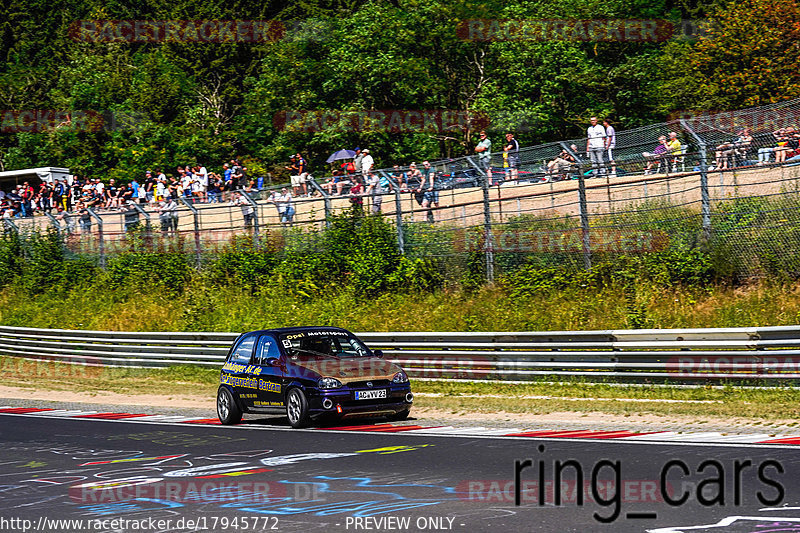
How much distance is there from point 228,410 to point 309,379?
216cm

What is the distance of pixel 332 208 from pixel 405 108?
31.6m

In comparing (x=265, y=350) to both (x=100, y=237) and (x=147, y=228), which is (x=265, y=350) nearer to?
(x=147, y=228)

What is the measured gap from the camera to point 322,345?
16938 millimetres

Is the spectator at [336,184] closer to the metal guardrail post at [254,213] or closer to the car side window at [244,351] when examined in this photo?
the metal guardrail post at [254,213]

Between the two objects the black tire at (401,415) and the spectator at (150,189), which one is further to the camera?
the spectator at (150,189)

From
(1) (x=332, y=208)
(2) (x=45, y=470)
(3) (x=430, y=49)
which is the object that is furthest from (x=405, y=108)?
(2) (x=45, y=470)

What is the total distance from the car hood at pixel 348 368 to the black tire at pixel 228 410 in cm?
161

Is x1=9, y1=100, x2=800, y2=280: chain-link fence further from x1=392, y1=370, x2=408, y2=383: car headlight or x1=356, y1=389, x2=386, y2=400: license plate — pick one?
x1=356, y1=389, x2=386, y2=400: license plate

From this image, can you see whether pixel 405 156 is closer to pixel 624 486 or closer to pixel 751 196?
pixel 751 196

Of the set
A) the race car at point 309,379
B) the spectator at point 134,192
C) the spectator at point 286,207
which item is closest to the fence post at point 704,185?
the race car at point 309,379

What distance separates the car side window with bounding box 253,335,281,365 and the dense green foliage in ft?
103

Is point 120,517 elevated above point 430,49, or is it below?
below

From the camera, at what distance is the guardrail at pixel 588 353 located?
17219mm

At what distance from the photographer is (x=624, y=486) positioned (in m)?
9.84
